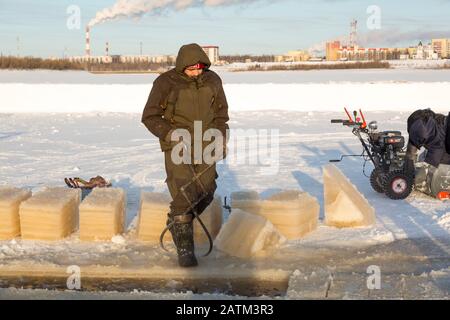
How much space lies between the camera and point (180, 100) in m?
5.68

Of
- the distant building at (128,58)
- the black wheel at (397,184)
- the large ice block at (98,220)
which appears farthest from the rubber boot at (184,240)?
the distant building at (128,58)

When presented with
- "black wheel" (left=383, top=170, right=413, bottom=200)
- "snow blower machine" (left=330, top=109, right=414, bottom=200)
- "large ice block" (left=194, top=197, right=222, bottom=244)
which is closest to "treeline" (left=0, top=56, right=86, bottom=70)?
"snow blower machine" (left=330, top=109, right=414, bottom=200)

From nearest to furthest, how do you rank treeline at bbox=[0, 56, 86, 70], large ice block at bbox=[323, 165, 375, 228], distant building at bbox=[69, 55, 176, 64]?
large ice block at bbox=[323, 165, 375, 228] → treeline at bbox=[0, 56, 86, 70] → distant building at bbox=[69, 55, 176, 64]

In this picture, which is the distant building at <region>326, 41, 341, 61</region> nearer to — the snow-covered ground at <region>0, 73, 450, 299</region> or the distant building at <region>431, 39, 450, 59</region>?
the distant building at <region>431, 39, 450, 59</region>

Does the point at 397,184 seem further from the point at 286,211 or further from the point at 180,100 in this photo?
the point at 180,100

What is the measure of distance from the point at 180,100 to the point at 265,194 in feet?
12.9

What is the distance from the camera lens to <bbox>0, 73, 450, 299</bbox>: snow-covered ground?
5.24 metres

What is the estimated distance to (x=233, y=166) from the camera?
39.5 feet

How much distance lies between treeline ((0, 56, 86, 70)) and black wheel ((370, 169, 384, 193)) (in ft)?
140

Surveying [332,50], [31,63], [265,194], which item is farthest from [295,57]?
[265,194]

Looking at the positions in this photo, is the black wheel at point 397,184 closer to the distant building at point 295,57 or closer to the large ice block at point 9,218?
the large ice block at point 9,218

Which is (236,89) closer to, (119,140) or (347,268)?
(119,140)
